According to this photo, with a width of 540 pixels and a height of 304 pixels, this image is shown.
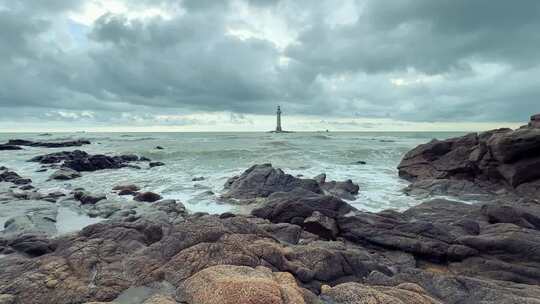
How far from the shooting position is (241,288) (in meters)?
3.68

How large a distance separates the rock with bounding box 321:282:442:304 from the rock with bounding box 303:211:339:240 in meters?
4.76

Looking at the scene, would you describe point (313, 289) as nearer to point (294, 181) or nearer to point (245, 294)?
point (245, 294)

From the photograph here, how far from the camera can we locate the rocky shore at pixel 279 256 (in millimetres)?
4242

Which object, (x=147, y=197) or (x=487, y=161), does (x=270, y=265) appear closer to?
(x=147, y=197)

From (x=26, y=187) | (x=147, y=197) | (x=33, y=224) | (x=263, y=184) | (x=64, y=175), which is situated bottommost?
(x=26, y=187)

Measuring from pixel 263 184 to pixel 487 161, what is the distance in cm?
1155

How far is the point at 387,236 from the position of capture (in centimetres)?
842

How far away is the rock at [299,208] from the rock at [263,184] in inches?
160

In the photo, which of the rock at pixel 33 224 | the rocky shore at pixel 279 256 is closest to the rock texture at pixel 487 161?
the rocky shore at pixel 279 256

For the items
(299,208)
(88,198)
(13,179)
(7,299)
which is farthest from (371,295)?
(13,179)

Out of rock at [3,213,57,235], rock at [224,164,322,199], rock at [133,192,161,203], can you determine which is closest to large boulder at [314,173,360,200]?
rock at [224,164,322,199]

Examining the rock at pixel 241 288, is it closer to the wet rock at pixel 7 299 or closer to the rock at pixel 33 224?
the wet rock at pixel 7 299

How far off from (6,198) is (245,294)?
602 inches

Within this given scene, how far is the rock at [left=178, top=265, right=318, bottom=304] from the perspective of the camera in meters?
3.57
